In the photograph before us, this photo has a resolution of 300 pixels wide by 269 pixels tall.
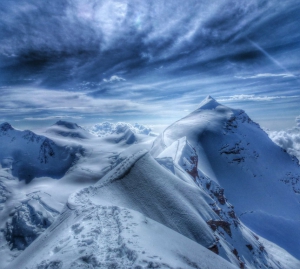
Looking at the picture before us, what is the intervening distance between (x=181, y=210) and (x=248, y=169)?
88.2 meters

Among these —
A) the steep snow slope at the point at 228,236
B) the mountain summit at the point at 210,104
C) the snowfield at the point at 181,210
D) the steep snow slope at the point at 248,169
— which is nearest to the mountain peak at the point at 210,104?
the mountain summit at the point at 210,104

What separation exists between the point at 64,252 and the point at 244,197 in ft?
276

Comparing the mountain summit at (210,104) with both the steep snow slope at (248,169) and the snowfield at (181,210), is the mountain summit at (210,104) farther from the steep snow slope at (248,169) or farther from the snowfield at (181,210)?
the steep snow slope at (248,169)

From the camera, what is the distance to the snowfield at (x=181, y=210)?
896 centimetres

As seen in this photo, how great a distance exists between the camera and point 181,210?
16.6m

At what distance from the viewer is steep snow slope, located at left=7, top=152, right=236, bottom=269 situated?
7.86 meters

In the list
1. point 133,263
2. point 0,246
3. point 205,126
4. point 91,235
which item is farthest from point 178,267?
point 0,246

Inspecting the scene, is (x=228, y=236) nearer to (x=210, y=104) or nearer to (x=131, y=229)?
(x=131, y=229)

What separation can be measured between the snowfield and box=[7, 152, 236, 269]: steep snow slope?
60mm

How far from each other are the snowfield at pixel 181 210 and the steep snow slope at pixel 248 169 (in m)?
0.52

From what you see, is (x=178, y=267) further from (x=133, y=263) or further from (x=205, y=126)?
(x=205, y=126)

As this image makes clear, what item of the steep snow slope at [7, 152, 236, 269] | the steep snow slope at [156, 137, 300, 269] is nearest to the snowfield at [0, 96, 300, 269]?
the steep snow slope at [7, 152, 236, 269]

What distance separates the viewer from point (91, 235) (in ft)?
29.7

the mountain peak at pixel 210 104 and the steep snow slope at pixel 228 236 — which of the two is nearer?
the steep snow slope at pixel 228 236
